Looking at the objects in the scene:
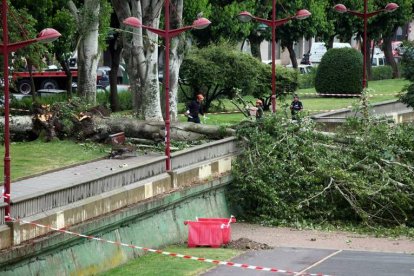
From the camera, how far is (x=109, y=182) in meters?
23.3

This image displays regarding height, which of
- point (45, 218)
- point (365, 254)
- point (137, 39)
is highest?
point (137, 39)

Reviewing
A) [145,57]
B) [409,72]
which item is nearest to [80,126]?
[145,57]

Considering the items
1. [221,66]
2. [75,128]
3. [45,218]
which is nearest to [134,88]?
[75,128]

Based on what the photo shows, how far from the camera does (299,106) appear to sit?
1492 inches

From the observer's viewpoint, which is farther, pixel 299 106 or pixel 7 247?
pixel 299 106

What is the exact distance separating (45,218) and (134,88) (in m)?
17.2

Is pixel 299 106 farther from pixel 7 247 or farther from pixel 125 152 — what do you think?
pixel 7 247

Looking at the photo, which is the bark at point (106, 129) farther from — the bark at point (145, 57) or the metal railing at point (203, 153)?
the bark at point (145, 57)

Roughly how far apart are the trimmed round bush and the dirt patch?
2877 centimetres

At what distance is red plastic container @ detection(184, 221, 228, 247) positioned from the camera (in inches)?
980

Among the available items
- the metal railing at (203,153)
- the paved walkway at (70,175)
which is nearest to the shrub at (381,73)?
the metal railing at (203,153)

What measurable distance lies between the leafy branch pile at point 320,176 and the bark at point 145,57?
21.6 feet

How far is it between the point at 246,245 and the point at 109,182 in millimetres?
3669

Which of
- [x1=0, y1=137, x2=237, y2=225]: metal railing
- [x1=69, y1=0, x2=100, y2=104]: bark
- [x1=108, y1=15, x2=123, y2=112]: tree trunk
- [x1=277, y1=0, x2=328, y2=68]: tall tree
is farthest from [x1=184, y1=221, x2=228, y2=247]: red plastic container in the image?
[x1=277, y1=0, x2=328, y2=68]: tall tree
